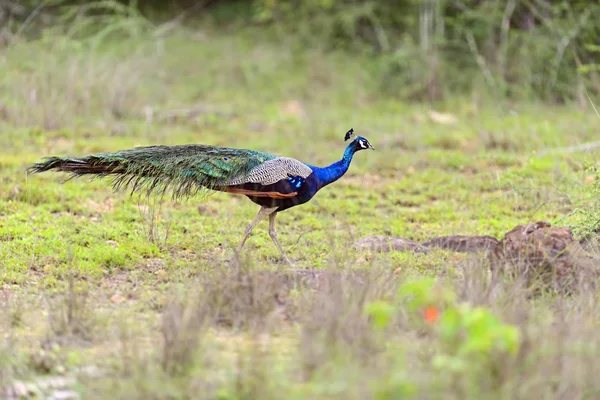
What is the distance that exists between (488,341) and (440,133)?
24.7 feet

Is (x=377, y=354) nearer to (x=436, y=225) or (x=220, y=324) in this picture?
(x=220, y=324)

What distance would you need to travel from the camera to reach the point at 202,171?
614cm

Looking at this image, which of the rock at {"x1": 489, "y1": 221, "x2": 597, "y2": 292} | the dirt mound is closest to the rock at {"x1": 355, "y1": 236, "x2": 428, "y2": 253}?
the dirt mound

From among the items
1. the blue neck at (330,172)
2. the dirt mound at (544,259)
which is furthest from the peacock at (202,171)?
the dirt mound at (544,259)

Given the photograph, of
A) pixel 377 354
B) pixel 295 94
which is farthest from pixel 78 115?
pixel 377 354

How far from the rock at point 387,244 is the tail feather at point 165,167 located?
3.69ft

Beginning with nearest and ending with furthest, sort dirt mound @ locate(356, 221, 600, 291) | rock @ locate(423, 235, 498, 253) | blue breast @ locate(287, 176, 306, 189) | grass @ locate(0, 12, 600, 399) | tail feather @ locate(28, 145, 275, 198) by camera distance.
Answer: grass @ locate(0, 12, 600, 399)
dirt mound @ locate(356, 221, 600, 291)
tail feather @ locate(28, 145, 275, 198)
blue breast @ locate(287, 176, 306, 189)
rock @ locate(423, 235, 498, 253)

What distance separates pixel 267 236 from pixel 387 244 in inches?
43.6

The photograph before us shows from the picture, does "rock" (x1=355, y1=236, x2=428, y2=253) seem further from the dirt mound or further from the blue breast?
the dirt mound

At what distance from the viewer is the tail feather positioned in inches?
238

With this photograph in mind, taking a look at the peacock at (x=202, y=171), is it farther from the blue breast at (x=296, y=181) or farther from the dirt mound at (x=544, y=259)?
the dirt mound at (x=544, y=259)

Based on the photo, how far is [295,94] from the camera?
13.0 metres

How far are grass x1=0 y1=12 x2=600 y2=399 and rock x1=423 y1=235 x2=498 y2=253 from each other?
172 mm

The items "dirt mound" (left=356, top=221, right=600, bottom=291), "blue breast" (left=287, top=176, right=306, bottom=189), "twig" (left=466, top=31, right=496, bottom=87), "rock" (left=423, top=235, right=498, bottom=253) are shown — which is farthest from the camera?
"twig" (left=466, top=31, right=496, bottom=87)
